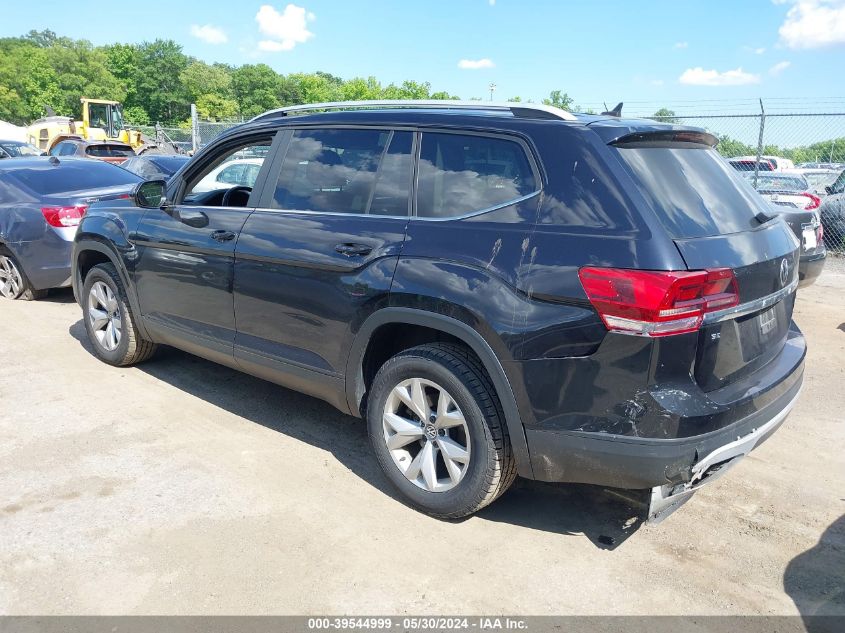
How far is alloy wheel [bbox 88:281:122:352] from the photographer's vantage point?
18.0 feet

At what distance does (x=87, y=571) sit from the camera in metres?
3.04

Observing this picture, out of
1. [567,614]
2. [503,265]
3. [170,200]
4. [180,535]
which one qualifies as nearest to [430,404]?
[503,265]

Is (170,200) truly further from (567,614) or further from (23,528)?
(567,614)

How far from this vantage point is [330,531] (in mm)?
3359

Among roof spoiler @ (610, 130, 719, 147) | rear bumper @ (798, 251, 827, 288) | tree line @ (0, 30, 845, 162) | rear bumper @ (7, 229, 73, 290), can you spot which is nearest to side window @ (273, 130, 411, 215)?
roof spoiler @ (610, 130, 719, 147)

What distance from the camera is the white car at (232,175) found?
4664 mm

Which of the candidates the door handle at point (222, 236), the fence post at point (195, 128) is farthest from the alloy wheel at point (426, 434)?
the fence post at point (195, 128)

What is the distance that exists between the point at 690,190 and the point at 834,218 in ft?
32.9

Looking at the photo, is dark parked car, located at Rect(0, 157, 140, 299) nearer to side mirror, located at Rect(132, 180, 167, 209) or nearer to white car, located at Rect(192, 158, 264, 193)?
white car, located at Rect(192, 158, 264, 193)

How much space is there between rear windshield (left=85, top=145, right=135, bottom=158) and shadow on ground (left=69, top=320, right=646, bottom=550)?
58.4ft

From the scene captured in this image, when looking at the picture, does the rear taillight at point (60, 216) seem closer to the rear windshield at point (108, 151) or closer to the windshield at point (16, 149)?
the rear windshield at point (108, 151)

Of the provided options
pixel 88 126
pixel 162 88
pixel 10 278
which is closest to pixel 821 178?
pixel 10 278

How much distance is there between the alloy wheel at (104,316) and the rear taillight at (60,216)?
2.32 m

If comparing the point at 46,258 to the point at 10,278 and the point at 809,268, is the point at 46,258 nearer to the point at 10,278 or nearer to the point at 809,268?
the point at 10,278
